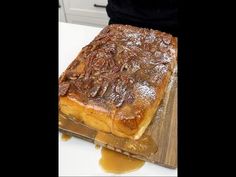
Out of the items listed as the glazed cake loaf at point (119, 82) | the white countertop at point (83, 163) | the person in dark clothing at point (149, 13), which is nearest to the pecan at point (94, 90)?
the glazed cake loaf at point (119, 82)

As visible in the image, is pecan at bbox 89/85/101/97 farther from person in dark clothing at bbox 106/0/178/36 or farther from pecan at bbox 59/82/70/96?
person in dark clothing at bbox 106/0/178/36

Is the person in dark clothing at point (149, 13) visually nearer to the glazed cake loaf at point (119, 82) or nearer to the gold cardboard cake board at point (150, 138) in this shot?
the glazed cake loaf at point (119, 82)

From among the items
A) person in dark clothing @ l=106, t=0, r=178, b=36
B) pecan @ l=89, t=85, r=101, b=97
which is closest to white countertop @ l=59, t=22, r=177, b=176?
pecan @ l=89, t=85, r=101, b=97

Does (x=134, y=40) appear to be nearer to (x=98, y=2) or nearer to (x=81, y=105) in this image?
(x=81, y=105)

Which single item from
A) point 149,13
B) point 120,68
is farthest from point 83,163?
point 149,13

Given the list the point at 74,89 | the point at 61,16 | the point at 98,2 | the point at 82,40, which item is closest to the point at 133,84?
the point at 74,89

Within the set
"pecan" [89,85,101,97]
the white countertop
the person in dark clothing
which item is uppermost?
the person in dark clothing

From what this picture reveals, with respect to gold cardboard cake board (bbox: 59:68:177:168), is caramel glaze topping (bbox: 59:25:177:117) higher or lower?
higher
